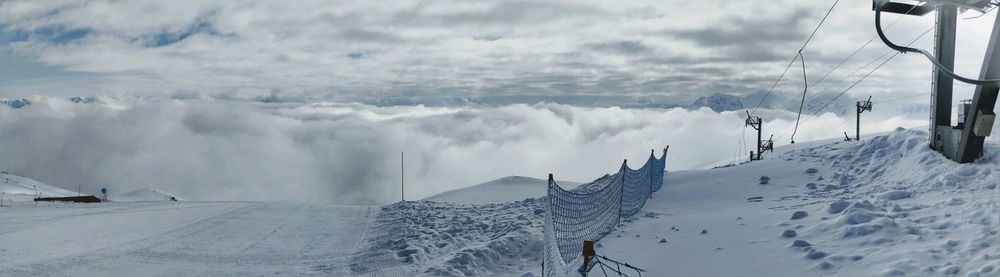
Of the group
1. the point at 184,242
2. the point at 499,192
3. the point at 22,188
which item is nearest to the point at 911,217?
the point at 184,242

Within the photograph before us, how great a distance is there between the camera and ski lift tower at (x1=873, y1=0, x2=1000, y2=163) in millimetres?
13531

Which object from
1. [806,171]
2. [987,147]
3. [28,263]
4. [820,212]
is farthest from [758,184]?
[28,263]

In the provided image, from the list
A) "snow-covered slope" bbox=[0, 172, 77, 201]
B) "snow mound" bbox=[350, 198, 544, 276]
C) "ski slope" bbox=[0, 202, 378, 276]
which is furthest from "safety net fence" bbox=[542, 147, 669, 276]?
"snow-covered slope" bbox=[0, 172, 77, 201]

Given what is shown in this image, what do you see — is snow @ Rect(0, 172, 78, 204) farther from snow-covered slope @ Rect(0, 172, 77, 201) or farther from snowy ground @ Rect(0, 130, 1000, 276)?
snowy ground @ Rect(0, 130, 1000, 276)

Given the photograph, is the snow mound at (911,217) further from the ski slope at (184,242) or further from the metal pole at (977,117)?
the ski slope at (184,242)

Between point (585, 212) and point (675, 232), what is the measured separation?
73.6 inches

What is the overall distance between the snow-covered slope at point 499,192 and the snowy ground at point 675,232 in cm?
387

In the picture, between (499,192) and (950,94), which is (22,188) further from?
(950,94)

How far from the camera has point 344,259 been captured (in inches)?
520

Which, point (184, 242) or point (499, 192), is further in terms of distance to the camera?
point (499, 192)

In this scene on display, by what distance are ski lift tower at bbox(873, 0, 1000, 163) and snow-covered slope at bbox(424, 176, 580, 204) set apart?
43.9 feet

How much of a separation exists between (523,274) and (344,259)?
4.16 metres

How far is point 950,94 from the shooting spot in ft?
53.2

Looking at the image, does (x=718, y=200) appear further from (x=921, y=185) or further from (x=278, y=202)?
(x=278, y=202)
